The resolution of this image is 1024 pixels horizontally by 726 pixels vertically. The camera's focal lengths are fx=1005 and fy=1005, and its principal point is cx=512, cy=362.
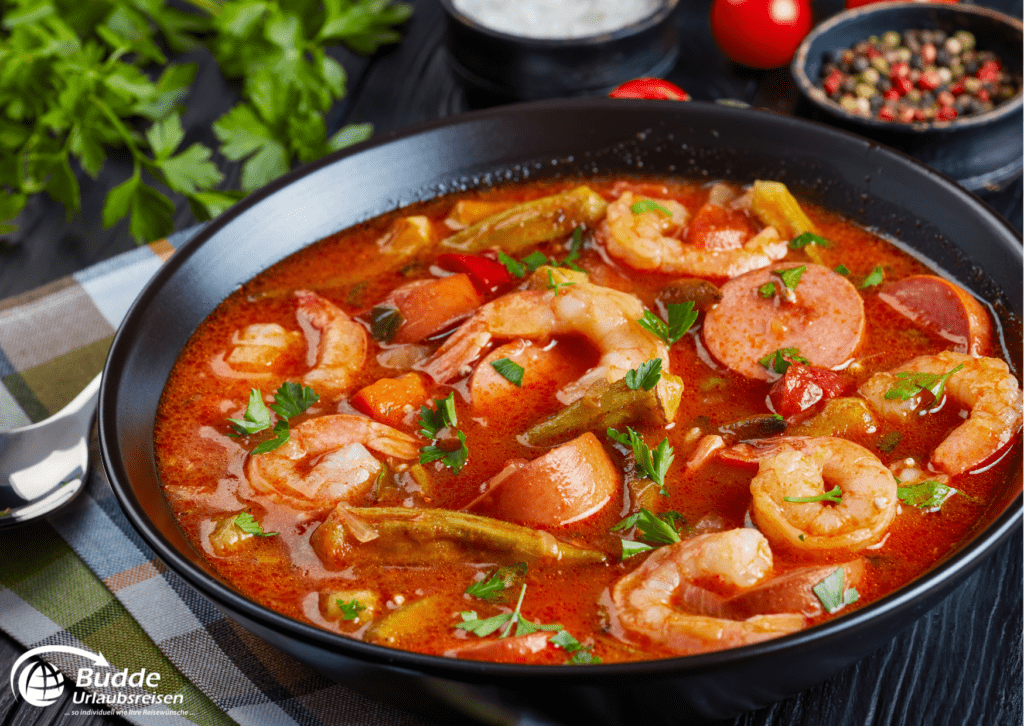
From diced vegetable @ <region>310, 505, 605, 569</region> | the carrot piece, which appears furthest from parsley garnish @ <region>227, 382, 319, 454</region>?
diced vegetable @ <region>310, 505, 605, 569</region>

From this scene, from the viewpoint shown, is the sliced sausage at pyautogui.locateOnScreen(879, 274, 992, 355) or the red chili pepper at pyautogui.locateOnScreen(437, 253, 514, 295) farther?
the red chili pepper at pyautogui.locateOnScreen(437, 253, 514, 295)

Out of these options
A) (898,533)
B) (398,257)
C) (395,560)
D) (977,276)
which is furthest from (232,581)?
(977,276)

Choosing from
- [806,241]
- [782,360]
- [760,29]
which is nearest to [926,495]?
[782,360]

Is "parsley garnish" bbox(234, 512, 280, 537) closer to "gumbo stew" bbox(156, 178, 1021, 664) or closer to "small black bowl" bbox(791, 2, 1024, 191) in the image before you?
"gumbo stew" bbox(156, 178, 1021, 664)

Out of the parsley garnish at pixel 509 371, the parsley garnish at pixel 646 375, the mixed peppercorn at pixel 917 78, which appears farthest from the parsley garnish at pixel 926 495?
the mixed peppercorn at pixel 917 78

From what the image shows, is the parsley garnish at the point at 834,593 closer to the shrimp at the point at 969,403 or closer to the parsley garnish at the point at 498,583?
the shrimp at the point at 969,403

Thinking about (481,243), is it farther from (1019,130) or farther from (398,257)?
(1019,130)
